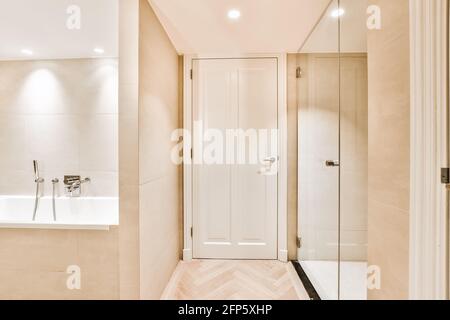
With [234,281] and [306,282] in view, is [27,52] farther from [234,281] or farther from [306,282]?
[306,282]

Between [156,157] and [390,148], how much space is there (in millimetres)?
1455

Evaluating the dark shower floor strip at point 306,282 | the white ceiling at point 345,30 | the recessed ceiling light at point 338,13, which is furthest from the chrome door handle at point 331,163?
the dark shower floor strip at point 306,282

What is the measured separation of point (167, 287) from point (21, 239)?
3.60ft

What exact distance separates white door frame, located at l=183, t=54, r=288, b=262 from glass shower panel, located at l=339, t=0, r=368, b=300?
97cm

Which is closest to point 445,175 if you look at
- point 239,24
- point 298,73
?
point 239,24

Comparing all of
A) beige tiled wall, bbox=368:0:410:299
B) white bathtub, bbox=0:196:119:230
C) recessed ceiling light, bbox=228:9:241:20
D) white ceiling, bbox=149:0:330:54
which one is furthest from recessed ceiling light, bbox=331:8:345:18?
white bathtub, bbox=0:196:119:230

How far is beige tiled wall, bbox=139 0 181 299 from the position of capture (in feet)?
5.03

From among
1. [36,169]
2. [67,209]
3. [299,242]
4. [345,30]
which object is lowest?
[299,242]

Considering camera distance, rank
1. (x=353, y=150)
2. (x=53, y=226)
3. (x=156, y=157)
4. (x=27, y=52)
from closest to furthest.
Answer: (x=353, y=150)
(x=53, y=226)
(x=156, y=157)
(x=27, y=52)

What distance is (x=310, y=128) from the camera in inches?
83.9

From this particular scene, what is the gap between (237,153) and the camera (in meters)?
2.53

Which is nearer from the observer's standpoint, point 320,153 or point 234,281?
point 320,153

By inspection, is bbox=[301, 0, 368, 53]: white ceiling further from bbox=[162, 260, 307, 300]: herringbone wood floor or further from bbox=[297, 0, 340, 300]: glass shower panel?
bbox=[162, 260, 307, 300]: herringbone wood floor
